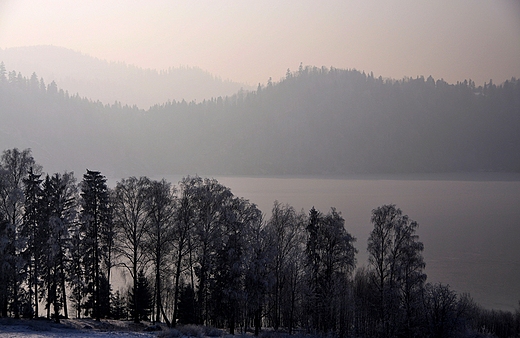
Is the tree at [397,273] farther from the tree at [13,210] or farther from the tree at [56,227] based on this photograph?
the tree at [13,210]

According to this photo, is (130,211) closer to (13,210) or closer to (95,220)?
(95,220)

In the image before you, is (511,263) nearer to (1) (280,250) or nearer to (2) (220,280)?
(1) (280,250)

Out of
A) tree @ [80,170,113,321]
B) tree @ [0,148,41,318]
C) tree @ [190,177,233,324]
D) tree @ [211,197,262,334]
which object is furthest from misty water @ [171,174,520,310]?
tree @ [0,148,41,318]

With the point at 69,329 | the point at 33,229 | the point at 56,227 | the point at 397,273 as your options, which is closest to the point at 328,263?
the point at 397,273

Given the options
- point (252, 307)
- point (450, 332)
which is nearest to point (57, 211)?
point (252, 307)

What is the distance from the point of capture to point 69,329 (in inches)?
987

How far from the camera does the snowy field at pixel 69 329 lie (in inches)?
848

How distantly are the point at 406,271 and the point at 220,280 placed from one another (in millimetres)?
13741

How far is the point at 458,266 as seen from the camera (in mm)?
61000

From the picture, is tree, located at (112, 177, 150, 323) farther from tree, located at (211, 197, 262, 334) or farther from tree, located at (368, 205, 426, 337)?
Result: tree, located at (368, 205, 426, 337)

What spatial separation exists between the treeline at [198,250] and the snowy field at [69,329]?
1461 mm

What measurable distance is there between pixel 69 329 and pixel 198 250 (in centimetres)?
922

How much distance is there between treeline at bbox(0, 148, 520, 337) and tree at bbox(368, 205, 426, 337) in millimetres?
83

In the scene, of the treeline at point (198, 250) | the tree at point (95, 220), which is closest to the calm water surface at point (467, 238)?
the treeline at point (198, 250)
